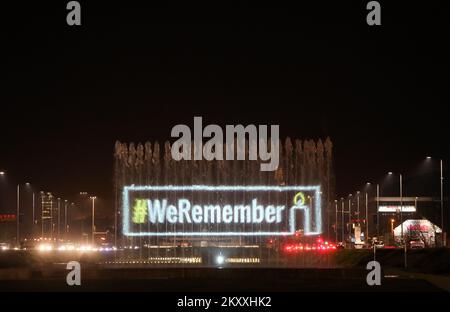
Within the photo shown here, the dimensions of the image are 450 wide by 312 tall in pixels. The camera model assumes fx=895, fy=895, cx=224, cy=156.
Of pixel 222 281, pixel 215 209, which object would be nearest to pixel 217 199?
pixel 215 209

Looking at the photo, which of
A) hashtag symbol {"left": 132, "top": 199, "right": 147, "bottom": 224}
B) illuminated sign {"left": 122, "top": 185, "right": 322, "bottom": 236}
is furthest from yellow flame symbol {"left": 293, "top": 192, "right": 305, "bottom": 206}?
hashtag symbol {"left": 132, "top": 199, "right": 147, "bottom": 224}

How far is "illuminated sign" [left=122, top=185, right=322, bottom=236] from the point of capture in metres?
55.4

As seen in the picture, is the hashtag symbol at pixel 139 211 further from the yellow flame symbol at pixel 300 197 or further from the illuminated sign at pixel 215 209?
the yellow flame symbol at pixel 300 197

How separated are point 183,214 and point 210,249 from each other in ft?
32.1

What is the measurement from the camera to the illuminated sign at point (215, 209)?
182 feet

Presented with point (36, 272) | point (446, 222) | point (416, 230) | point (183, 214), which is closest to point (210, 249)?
point (183, 214)

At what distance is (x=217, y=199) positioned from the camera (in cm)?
5853

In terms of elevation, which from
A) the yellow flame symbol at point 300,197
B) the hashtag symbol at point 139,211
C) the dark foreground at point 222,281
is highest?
the yellow flame symbol at point 300,197

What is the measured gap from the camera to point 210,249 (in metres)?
46.9

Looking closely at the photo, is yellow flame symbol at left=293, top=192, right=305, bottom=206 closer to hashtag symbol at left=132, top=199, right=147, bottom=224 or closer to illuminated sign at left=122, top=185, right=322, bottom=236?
illuminated sign at left=122, top=185, right=322, bottom=236

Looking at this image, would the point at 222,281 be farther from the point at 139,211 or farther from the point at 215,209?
the point at 215,209

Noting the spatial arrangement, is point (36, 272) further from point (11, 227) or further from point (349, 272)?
point (11, 227)

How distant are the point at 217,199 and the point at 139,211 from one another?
593cm

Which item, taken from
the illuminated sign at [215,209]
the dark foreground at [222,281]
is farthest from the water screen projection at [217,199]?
the dark foreground at [222,281]
